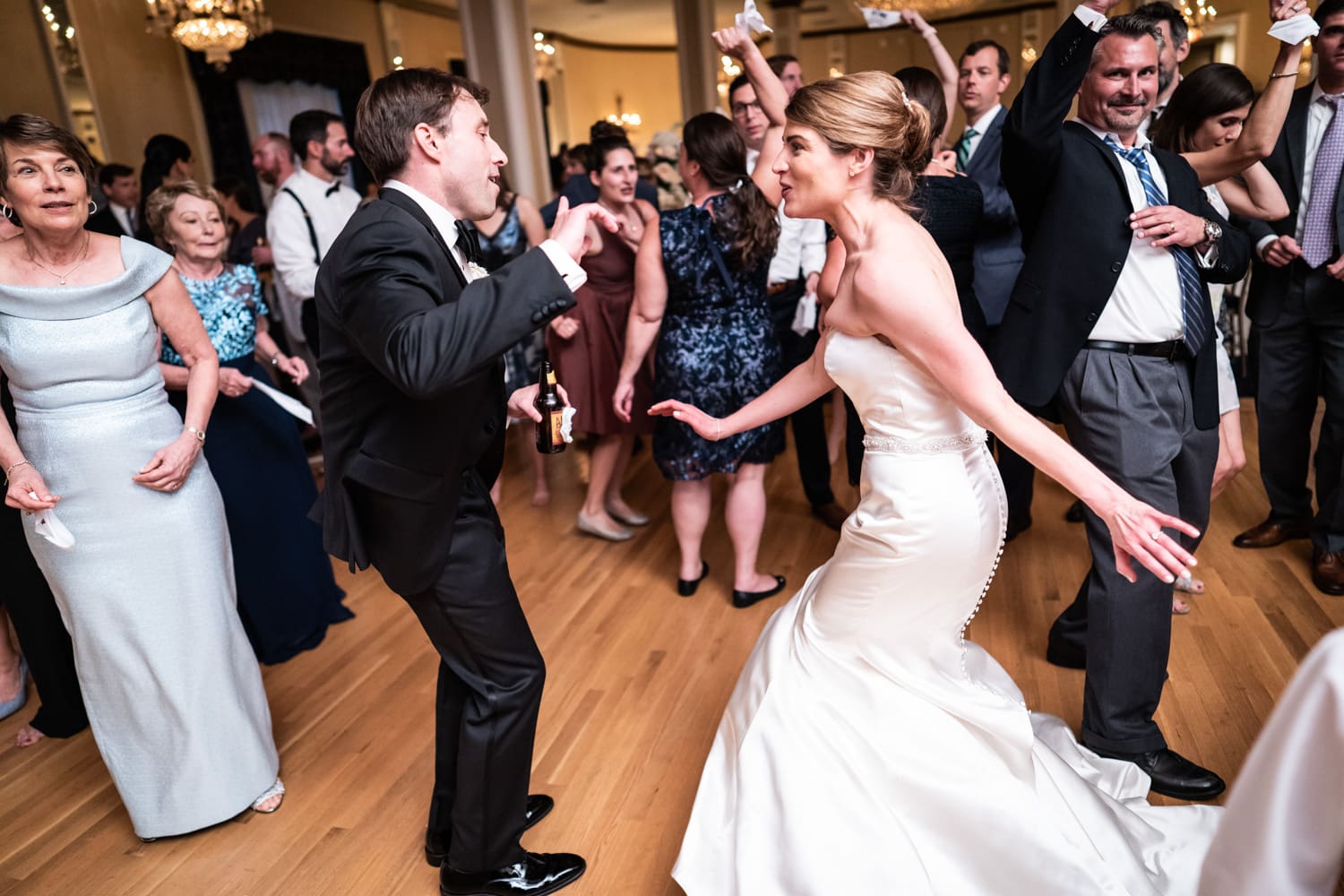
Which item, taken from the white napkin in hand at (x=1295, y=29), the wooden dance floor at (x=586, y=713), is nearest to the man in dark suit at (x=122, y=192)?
the wooden dance floor at (x=586, y=713)

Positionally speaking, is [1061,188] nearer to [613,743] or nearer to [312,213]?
[613,743]

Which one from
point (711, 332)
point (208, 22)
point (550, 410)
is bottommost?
point (711, 332)

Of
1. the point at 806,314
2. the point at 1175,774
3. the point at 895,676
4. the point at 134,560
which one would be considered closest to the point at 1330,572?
the point at 1175,774

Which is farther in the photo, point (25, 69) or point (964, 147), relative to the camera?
point (25, 69)

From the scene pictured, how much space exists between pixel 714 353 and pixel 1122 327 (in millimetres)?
1418

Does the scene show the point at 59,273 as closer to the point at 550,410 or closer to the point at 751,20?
the point at 550,410

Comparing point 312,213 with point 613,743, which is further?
point 312,213

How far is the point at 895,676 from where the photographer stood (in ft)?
5.95

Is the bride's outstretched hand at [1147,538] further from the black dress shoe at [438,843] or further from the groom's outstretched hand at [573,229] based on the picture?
the black dress shoe at [438,843]

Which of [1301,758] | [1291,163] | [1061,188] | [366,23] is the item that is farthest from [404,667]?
[366,23]

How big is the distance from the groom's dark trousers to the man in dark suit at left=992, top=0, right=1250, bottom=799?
1.26 m

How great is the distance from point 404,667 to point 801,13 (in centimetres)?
1243

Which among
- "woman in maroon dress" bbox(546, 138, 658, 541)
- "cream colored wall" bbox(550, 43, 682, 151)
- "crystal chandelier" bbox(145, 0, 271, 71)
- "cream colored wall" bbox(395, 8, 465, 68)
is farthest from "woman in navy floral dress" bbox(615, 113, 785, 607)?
"cream colored wall" bbox(550, 43, 682, 151)

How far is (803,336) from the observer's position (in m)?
4.13
